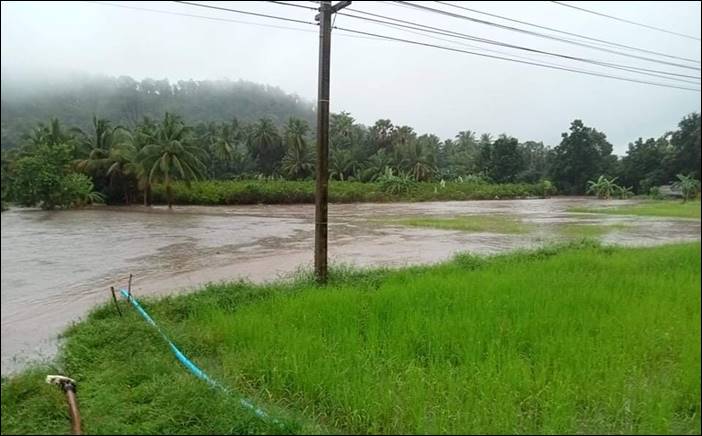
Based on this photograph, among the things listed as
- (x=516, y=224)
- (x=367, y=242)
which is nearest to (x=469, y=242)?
(x=367, y=242)

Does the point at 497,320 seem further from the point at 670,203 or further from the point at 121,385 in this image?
the point at 121,385

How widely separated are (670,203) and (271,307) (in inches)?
160

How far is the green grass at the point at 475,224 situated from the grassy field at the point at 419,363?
11.6 meters

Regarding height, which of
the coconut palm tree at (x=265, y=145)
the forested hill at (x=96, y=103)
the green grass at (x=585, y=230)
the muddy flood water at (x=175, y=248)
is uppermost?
the coconut palm tree at (x=265, y=145)

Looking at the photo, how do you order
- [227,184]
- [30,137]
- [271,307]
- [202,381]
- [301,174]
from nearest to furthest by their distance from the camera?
1. [30,137]
2. [202,381]
3. [271,307]
4. [301,174]
5. [227,184]

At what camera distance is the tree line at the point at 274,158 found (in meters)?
2.12

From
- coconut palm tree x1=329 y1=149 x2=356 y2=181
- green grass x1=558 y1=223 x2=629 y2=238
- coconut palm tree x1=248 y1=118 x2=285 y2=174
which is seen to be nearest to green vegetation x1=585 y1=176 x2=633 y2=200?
green grass x1=558 y1=223 x2=629 y2=238

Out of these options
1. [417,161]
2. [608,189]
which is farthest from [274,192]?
[417,161]

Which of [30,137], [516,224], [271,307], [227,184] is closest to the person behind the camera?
[30,137]

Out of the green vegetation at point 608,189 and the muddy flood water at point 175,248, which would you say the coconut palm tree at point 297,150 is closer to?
the muddy flood water at point 175,248

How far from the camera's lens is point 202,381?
121 inches

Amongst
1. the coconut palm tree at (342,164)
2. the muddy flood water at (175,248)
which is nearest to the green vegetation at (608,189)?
the muddy flood water at (175,248)

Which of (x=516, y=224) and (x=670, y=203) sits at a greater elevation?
(x=670, y=203)

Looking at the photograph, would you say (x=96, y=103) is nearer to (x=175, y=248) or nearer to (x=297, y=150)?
(x=175, y=248)
